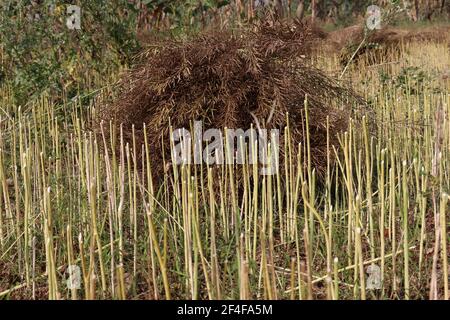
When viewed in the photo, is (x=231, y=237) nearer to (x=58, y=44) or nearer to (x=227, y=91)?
(x=227, y=91)

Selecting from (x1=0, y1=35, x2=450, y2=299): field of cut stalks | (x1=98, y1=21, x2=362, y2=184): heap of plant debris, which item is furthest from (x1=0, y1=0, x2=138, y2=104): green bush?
(x1=98, y1=21, x2=362, y2=184): heap of plant debris

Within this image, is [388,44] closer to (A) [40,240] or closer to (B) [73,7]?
(B) [73,7]

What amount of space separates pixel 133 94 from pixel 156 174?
300 millimetres

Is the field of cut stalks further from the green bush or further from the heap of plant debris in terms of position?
the green bush

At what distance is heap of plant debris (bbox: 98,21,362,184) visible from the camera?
227cm

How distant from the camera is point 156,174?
235cm

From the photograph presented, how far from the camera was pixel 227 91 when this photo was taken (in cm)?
225

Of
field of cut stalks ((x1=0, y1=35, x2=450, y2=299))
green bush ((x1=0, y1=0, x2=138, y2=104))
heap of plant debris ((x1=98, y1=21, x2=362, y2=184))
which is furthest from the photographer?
green bush ((x1=0, y1=0, x2=138, y2=104))

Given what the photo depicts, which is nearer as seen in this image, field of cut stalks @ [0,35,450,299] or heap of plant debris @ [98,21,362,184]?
field of cut stalks @ [0,35,450,299]

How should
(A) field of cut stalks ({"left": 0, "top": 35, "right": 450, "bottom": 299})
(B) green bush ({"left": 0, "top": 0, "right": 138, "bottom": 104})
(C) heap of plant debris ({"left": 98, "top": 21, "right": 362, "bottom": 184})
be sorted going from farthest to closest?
(B) green bush ({"left": 0, "top": 0, "right": 138, "bottom": 104}) < (C) heap of plant debris ({"left": 98, "top": 21, "right": 362, "bottom": 184}) < (A) field of cut stalks ({"left": 0, "top": 35, "right": 450, "bottom": 299})

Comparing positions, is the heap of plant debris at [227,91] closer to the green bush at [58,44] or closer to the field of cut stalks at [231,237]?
the field of cut stalks at [231,237]

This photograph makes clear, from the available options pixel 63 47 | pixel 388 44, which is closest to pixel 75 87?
pixel 63 47

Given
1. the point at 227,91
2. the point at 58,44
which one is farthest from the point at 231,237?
the point at 58,44

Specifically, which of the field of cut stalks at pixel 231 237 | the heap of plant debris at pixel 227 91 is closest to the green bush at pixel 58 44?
the field of cut stalks at pixel 231 237
